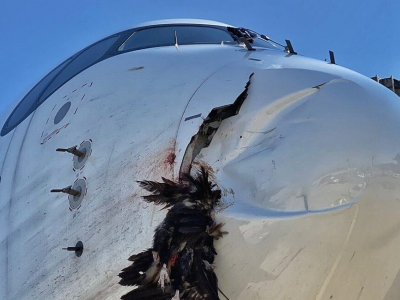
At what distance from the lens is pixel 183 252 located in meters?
3.01

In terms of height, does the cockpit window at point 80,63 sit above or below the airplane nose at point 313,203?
above

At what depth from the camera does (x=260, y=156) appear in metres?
3.14

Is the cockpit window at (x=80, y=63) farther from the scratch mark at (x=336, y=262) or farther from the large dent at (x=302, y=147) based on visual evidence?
the scratch mark at (x=336, y=262)

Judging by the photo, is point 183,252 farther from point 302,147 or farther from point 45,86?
point 45,86

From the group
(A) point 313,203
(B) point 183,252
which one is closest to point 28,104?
(B) point 183,252

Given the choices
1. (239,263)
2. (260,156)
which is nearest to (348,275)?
(239,263)

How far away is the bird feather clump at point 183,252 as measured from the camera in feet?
9.82

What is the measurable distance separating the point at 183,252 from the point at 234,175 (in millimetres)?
500

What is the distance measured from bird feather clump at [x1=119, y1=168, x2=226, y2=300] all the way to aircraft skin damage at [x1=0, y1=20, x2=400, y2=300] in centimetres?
7

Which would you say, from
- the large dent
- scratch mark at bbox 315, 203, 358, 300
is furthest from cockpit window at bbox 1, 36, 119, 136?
scratch mark at bbox 315, 203, 358, 300

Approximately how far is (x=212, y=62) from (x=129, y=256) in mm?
1669

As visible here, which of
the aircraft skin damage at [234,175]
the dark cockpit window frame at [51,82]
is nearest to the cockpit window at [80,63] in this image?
the dark cockpit window frame at [51,82]

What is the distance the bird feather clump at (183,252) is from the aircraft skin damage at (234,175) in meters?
0.07

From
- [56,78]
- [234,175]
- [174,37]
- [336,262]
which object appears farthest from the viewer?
[56,78]
